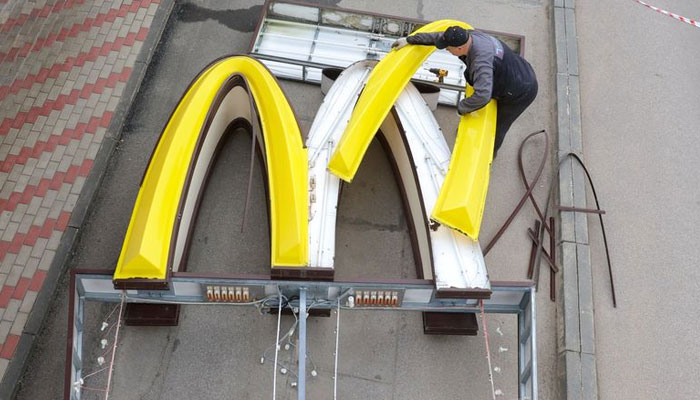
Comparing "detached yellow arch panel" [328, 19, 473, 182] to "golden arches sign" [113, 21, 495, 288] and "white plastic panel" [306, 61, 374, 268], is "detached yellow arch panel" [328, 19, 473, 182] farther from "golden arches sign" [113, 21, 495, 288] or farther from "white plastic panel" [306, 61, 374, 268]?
"white plastic panel" [306, 61, 374, 268]

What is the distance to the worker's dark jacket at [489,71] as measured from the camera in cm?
500

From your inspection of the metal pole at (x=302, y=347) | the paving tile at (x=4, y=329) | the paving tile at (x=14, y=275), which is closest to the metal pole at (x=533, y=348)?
the metal pole at (x=302, y=347)

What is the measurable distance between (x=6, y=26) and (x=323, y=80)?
4.35 meters

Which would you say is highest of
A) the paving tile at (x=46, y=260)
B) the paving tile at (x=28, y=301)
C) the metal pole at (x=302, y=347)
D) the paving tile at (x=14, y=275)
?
the paving tile at (x=46, y=260)

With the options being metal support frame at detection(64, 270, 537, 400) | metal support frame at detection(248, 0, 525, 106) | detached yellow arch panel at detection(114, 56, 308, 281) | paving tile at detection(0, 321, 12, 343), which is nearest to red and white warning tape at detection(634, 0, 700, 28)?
metal support frame at detection(248, 0, 525, 106)

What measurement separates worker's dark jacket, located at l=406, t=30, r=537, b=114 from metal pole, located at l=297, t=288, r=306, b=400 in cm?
234

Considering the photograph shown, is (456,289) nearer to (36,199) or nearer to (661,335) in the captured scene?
(661,335)

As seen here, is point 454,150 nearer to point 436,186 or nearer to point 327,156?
point 436,186

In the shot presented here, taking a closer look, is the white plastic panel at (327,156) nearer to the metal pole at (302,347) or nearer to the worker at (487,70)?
the metal pole at (302,347)

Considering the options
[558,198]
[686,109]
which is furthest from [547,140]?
[686,109]

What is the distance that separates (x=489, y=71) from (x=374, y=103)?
1069mm

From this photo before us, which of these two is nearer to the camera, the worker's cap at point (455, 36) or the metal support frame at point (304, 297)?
the metal support frame at point (304, 297)

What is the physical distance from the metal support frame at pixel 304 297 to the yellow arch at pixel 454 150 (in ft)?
1.95

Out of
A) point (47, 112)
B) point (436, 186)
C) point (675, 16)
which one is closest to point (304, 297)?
point (436, 186)
